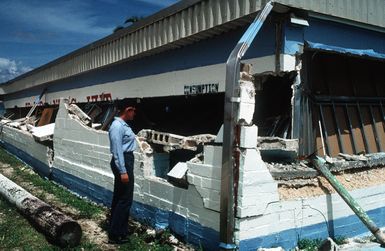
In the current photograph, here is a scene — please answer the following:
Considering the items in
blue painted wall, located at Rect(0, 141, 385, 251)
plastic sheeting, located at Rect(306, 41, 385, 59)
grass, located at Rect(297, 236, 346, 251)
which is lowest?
grass, located at Rect(297, 236, 346, 251)

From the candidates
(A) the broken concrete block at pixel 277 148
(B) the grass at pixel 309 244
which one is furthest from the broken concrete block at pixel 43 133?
(B) the grass at pixel 309 244

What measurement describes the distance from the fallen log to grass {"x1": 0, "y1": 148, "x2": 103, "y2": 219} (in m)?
0.82

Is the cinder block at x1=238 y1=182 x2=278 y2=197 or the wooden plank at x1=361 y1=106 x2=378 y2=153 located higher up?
the wooden plank at x1=361 y1=106 x2=378 y2=153

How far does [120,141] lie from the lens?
523 centimetres

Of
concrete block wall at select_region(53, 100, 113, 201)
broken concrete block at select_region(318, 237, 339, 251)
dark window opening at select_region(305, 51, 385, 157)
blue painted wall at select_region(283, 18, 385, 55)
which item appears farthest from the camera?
concrete block wall at select_region(53, 100, 113, 201)

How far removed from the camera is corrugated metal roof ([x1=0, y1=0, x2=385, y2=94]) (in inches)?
228

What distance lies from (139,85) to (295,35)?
4.70 metres

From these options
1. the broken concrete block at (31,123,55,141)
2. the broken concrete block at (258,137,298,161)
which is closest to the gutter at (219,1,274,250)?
the broken concrete block at (258,137,298,161)

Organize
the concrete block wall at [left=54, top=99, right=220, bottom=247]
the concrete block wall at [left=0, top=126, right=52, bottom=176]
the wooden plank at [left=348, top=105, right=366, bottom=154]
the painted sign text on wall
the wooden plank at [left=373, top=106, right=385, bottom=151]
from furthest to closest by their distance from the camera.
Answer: the concrete block wall at [left=0, top=126, right=52, bottom=176], the wooden plank at [left=373, top=106, right=385, bottom=151], the wooden plank at [left=348, top=105, right=366, bottom=154], the painted sign text on wall, the concrete block wall at [left=54, top=99, right=220, bottom=247]

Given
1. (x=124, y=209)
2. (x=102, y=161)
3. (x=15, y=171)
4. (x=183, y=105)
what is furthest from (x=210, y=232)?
(x=15, y=171)

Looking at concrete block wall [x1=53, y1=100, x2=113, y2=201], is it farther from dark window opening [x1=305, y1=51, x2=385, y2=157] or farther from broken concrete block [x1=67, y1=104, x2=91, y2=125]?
dark window opening [x1=305, y1=51, x2=385, y2=157]

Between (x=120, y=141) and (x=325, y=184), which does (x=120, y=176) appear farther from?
(x=325, y=184)

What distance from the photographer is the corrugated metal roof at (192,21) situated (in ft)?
19.0

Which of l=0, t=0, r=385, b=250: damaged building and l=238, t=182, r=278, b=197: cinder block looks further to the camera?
l=0, t=0, r=385, b=250: damaged building
